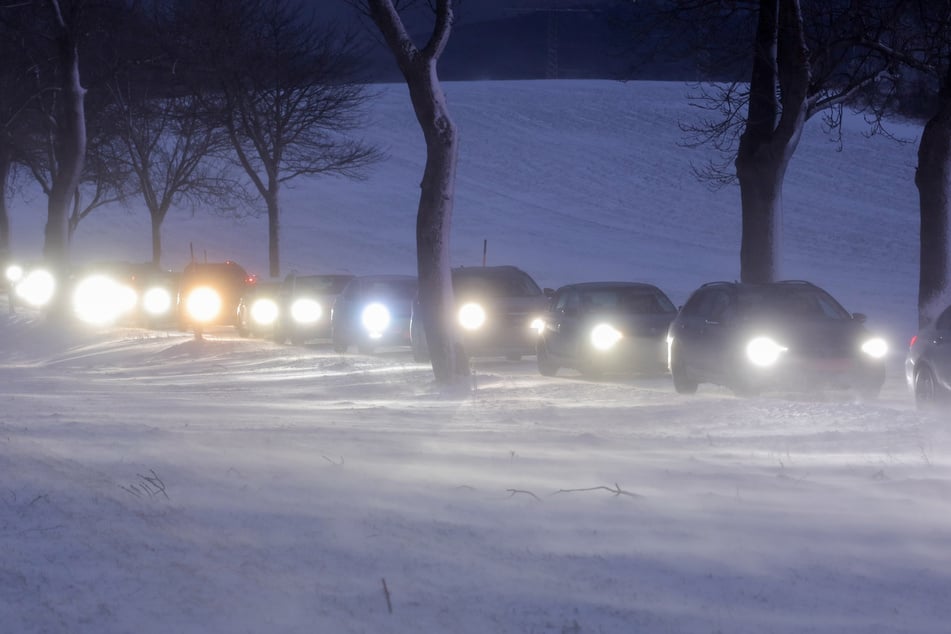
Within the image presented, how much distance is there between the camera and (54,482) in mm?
7891

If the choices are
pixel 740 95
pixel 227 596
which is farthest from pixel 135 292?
pixel 227 596

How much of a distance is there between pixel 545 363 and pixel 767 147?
4829 mm

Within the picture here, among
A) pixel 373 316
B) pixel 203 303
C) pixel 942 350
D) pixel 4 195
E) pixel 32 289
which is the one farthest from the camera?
pixel 4 195

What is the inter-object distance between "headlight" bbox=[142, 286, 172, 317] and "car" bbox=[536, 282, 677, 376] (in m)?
18.9

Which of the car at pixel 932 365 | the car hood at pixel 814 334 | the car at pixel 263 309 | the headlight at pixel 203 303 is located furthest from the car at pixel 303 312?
the car at pixel 932 365

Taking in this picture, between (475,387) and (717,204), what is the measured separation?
177 feet

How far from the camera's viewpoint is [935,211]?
20.1 meters

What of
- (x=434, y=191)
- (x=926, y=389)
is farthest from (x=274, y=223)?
(x=926, y=389)

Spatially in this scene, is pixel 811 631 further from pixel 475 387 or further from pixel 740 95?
pixel 740 95

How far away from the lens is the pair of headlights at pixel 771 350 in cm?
1489

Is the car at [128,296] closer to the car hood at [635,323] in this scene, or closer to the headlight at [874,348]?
the car hood at [635,323]

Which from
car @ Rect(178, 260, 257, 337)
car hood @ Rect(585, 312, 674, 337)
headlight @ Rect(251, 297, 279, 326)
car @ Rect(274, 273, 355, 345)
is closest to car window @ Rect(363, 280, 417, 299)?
car @ Rect(274, 273, 355, 345)

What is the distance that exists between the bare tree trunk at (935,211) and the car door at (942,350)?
6.35m

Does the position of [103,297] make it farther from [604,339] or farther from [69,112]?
[604,339]
